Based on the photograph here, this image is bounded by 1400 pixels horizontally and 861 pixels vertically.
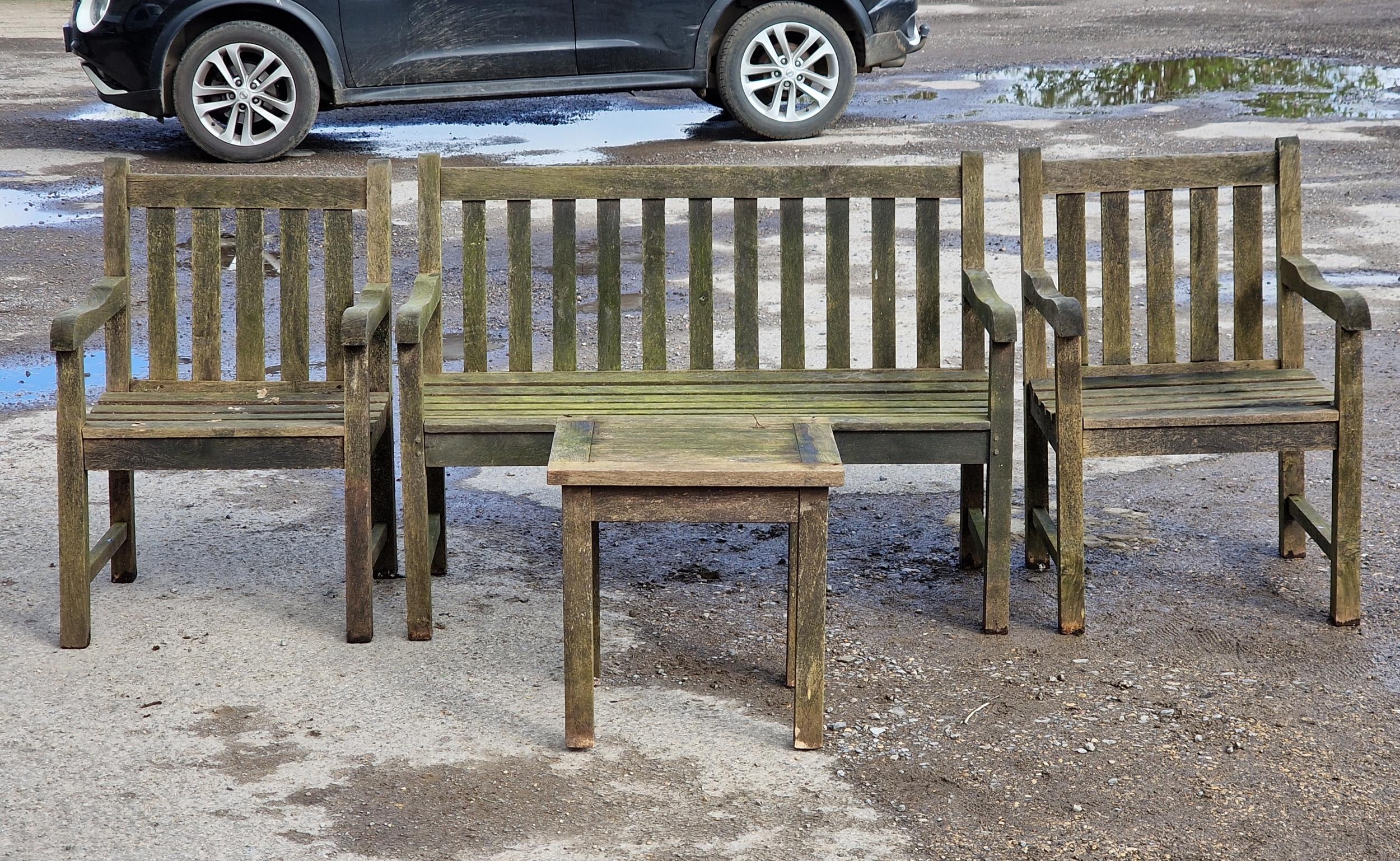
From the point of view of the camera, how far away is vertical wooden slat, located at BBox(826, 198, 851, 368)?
475 centimetres

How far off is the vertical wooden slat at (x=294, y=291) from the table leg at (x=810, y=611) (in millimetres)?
1751

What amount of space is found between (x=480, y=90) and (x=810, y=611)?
797 cm

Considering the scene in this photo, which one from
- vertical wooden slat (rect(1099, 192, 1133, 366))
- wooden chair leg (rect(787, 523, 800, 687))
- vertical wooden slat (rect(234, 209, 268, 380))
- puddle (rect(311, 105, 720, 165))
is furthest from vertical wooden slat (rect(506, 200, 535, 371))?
puddle (rect(311, 105, 720, 165))

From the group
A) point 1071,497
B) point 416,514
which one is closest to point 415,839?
point 416,514

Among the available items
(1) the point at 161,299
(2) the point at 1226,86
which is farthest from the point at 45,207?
(2) the point at 1226,86

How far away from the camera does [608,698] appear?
154 inches

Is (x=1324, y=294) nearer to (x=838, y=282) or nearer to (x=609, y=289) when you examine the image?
(x=838, y=282)

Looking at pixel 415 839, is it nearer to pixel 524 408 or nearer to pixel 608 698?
pixel 608 698

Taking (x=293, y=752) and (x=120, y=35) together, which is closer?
(x=293, y=752)

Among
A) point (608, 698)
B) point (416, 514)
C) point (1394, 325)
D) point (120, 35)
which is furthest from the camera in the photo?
point (120, 35)

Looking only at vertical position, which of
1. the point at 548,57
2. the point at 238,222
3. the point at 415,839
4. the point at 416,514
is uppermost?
the point at 548,57

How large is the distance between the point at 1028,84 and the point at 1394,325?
7497 millimetres

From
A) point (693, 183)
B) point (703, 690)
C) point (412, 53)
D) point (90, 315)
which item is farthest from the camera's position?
point (412, 53)

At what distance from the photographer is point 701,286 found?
15.7 ft
